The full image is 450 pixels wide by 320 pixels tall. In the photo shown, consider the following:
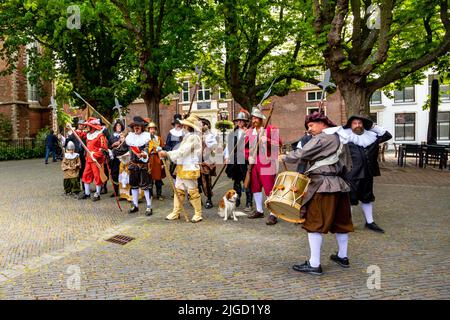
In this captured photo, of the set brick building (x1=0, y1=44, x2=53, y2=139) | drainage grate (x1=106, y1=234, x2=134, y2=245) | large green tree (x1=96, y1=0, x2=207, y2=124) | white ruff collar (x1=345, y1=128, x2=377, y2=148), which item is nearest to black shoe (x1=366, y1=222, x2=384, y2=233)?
white ruff collar (x1=345, y1=128, x2=377, y2=148)

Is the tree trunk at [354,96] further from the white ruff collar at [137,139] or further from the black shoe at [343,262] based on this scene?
the black shoe at [343,262]

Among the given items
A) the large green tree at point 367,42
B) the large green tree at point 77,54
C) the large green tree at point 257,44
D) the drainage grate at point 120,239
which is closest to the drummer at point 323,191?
the drainage grate at point 120,239

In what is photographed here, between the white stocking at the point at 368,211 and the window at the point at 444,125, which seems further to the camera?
the window at the point at 444,125

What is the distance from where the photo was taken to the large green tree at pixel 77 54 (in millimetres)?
16969

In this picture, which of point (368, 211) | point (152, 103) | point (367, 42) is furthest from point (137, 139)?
point (367, 42)

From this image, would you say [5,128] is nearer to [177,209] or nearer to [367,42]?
[177,209]

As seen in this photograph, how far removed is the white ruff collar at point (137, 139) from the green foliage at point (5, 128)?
2416 centimetres

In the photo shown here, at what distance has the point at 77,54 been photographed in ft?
59.4

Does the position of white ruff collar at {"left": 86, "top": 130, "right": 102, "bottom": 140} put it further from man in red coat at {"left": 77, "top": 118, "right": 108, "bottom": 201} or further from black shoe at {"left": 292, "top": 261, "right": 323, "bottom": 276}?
black shoe at {"left": 292, "top": 261, "right": 323, "bottom": 276}

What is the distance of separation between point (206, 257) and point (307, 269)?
1.41 meters

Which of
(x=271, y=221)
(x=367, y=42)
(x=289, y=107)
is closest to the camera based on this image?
(x=271, y=221)
